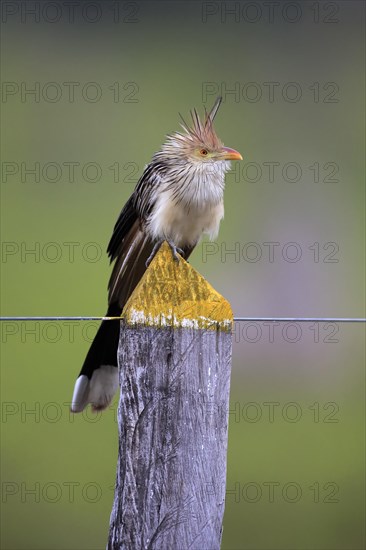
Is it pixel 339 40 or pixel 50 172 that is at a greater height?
pixel 339 40

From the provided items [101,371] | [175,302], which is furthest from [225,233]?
[175,302]

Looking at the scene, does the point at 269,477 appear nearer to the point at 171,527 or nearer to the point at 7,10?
the point at 171,527

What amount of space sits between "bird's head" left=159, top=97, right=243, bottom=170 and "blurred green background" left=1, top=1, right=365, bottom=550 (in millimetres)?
2451

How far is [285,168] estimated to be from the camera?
7.11 meters

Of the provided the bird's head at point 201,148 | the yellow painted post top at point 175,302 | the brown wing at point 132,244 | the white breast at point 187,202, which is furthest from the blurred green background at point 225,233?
the yellow painted post top at point 175,302

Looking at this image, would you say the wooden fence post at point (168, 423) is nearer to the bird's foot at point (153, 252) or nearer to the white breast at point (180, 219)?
the bird's foot at point (153, 252)

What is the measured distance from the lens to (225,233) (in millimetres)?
6770

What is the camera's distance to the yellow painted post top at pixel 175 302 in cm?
191

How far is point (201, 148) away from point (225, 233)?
3762 millimetres

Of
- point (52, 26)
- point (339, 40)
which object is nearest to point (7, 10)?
point (52, 26)

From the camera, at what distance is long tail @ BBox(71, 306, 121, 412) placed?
2514mm

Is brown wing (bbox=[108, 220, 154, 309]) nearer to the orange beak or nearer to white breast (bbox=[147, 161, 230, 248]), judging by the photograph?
white breast (bbox=[147, 161, 230, 248])

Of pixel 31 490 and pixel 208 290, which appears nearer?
pixel 208 290

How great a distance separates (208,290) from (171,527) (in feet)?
1.65
